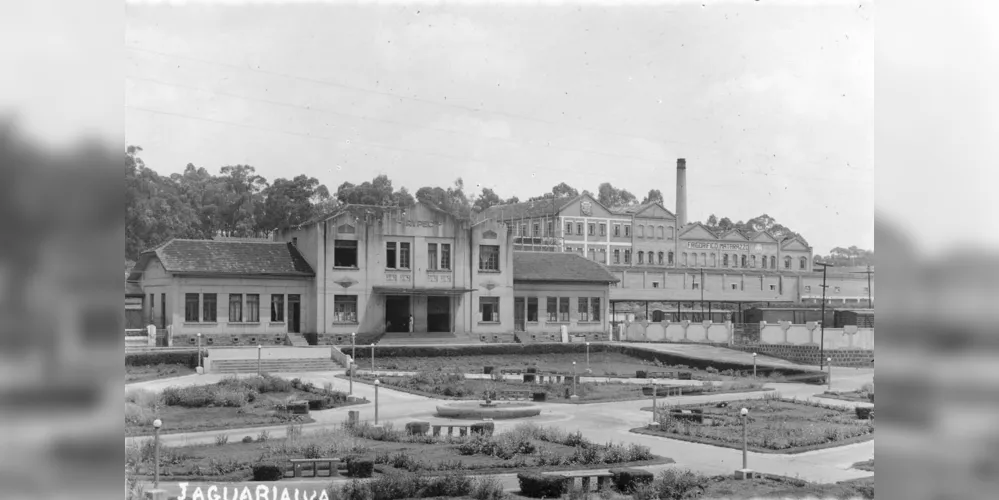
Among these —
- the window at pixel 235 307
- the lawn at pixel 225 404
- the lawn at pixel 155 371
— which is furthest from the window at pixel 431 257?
the lawn at pixel 155 371

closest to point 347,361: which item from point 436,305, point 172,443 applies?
point 436,305

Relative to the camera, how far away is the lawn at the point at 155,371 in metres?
21.4

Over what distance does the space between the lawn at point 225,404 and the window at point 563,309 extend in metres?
13.5

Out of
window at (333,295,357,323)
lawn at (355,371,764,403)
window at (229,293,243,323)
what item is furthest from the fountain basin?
window at (229,293,243,323)

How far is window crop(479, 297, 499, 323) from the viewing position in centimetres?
2981

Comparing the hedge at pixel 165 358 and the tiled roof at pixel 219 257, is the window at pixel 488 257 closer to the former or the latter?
the tiled roof at pixel 219 257

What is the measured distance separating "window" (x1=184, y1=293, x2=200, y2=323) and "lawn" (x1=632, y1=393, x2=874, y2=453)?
43.0ft

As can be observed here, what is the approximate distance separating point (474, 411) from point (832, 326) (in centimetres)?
1387

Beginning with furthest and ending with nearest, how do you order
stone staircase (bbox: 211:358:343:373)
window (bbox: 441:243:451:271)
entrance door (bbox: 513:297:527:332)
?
entrance door (bbox: 513:297:527:332)
window (bbox: 441:243:451:271)
stone staircase (bbox: 211:358:343:373)

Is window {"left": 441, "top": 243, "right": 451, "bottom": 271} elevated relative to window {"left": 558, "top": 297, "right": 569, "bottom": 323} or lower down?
elevated

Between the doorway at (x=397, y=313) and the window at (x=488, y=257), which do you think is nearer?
the doorway at (x=397, y=313)

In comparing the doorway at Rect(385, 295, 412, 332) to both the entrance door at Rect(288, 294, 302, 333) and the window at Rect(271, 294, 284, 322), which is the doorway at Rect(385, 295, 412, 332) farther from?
the window at Rect(271, 294, 284, 322)

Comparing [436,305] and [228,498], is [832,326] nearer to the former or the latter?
[436,305]

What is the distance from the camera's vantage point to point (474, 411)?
61.2 ft
